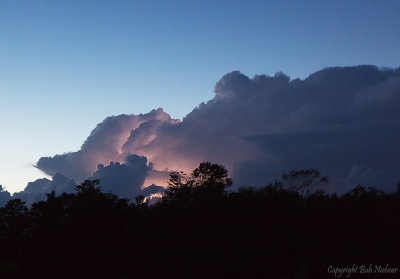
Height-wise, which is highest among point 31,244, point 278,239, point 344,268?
point 31,244

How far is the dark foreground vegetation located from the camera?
845 inches

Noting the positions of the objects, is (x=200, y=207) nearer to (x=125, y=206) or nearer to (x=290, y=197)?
(x=290, y=197)

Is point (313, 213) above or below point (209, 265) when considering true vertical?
above

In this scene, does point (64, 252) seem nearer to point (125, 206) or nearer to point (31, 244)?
point (31, 244)

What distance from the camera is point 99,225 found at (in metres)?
31.6

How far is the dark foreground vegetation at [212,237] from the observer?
21.5 metres

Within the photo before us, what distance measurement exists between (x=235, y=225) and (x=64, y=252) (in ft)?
42.1

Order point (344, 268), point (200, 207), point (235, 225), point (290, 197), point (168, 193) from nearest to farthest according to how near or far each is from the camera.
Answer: point (344, 268) < point (235, 225) < point (200, 207) < point (290, 197) < point (168, 193)

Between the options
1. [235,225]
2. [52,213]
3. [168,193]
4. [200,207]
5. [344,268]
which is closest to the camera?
[344,268]

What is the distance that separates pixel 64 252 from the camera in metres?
30.4

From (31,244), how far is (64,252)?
10.7 ft

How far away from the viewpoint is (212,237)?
25078 millimetres

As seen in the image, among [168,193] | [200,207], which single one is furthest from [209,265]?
[168,193]

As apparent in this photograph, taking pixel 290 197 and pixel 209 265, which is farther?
pixel 290 197
